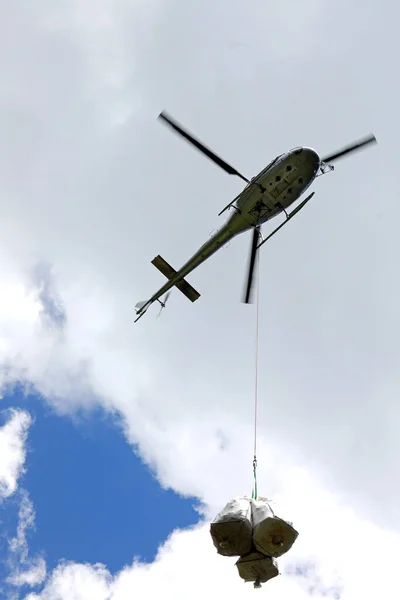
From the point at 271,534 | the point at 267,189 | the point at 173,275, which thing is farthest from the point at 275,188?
the point at 271,534

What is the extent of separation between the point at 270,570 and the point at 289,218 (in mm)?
11681

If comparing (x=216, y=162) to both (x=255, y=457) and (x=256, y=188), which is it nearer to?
(x=256, y=188)

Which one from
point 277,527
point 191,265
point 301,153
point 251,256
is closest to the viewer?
point 277,527

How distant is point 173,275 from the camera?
2197cm

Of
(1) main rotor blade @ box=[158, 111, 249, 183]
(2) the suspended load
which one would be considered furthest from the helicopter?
(2) the suspended load

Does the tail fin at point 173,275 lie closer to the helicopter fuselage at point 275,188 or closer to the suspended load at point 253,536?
the helicopter fuselage at point 275,188

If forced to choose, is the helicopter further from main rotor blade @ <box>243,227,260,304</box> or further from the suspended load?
the suspended load

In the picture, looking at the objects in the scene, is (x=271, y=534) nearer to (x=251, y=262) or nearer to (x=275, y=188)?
(x=251, y=262)

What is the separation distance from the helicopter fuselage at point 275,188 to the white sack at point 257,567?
11960 millimetres

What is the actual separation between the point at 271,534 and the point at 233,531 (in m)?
0.64

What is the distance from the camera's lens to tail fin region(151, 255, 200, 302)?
2213 cm

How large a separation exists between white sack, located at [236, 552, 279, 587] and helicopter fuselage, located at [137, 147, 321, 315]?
11960 mm

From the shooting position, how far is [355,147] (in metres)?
18.3

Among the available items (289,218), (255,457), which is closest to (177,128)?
(289,218)
